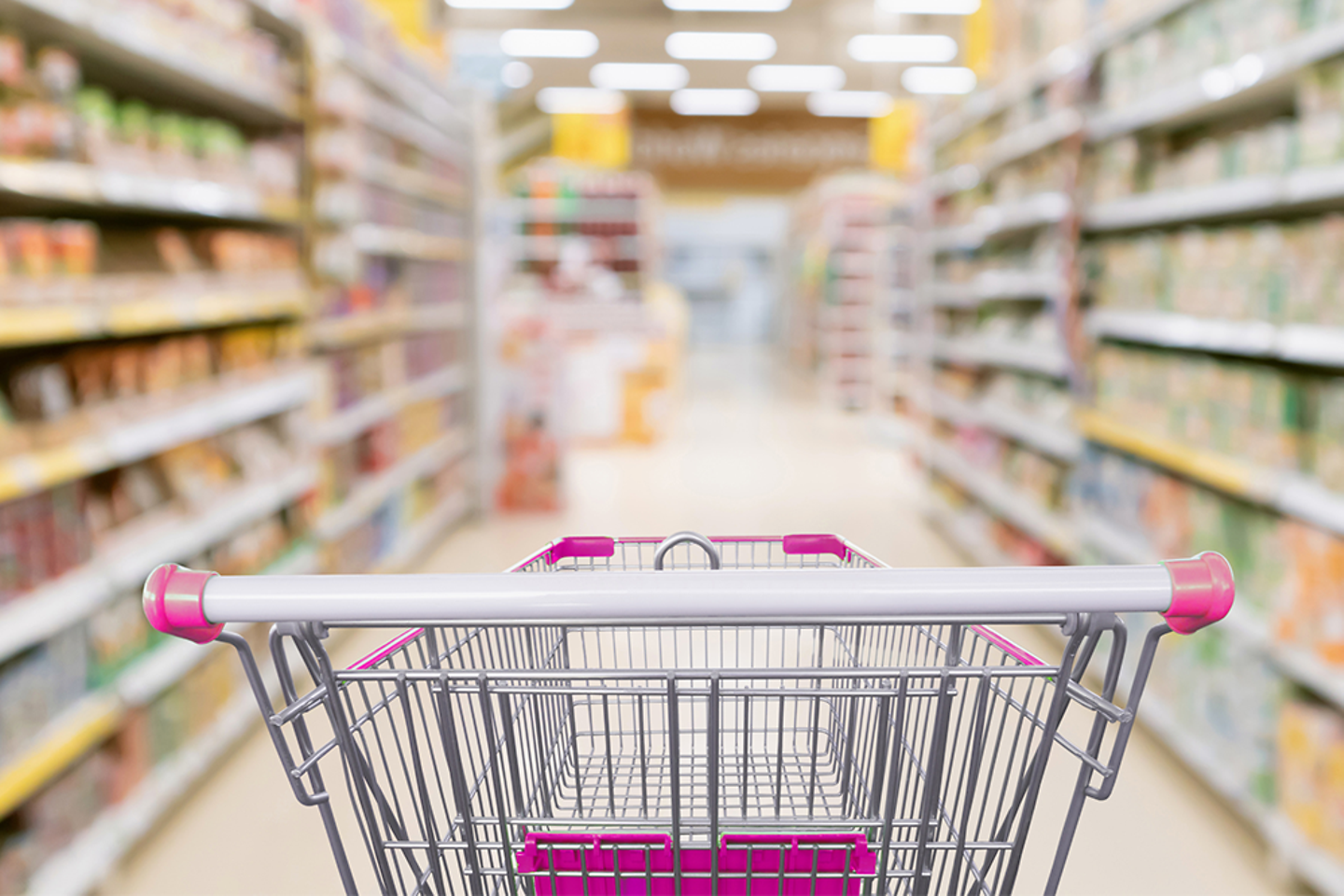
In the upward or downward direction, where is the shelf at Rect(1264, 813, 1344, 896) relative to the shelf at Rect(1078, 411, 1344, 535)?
downward

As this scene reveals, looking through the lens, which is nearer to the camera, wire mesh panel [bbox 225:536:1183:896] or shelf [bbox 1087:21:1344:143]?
wire mesh panel [bbox 225:536:1183:896]

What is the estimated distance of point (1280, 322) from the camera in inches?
96.0

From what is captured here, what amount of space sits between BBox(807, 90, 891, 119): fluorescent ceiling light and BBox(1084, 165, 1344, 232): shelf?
11.4m

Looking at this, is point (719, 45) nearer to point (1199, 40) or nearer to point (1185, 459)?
point (1199, 40)

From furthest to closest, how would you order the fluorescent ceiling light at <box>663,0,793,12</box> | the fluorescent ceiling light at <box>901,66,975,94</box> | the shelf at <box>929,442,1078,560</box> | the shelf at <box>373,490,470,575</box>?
Result: the fluorescent ceiling light at <box>901,66,975,94</box> < the fluorescent ceiling light at <box>663,0,793,12</box> < the shelf at <box>373,490,470,575</box> < the shelf at <box>929,442,1078,560</box>

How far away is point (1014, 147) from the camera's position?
443cm

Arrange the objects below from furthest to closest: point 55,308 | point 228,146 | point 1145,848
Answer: point 228,146 → point 1145,848 → point 55,308

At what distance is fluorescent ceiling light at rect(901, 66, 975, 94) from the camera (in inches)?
521

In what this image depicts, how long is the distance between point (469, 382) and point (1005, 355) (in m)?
3.09

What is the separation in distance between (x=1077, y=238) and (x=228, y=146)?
275 centimetres

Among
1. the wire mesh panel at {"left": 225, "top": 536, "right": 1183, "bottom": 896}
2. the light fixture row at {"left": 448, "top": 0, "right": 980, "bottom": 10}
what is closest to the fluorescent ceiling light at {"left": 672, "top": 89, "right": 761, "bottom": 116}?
the light fixture row at {"left": 448, "top": 0, "right": 980, "bottom": 10}

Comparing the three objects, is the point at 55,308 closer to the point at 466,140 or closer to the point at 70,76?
the point at 70,76

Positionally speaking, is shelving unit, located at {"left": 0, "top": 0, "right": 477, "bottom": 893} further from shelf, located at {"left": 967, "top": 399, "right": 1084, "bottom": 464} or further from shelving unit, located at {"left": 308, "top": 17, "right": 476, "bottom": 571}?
shelf, located at {"left": 967, "top": 399, "right": 1084, "bottom": 464}

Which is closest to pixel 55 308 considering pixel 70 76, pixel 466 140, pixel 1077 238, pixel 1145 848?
pixel 70 76
